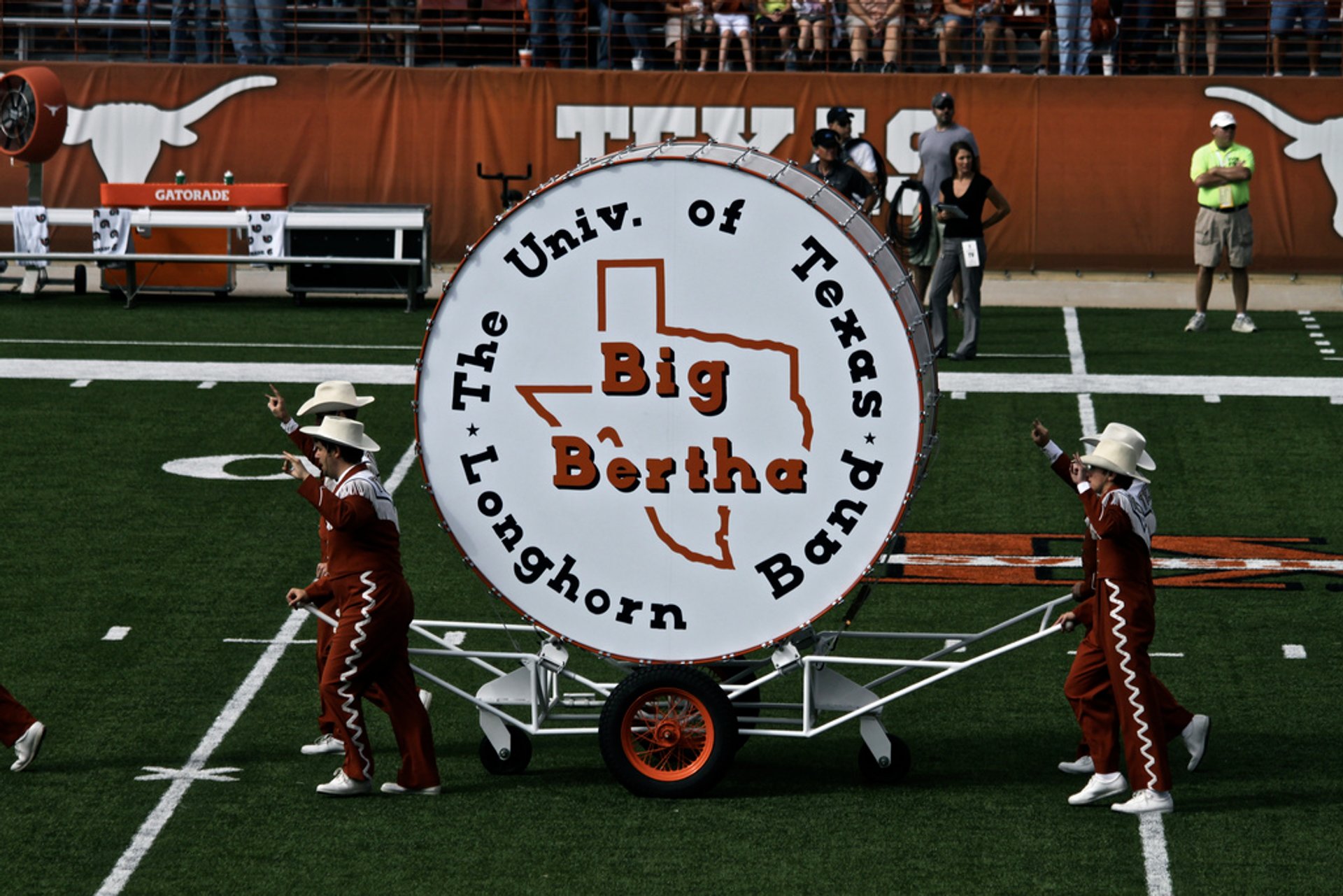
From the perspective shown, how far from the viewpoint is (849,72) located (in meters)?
26.9

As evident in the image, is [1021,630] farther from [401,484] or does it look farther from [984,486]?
[401,484]

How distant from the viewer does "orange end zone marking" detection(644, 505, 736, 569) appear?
26.9 feet

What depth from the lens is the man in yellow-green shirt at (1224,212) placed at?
20859 millimetres

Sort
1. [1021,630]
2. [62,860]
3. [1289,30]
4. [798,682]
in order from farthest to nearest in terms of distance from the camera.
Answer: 1. [1289,30]
2. [1021,630]
3. [798,682]
4. [62,860]

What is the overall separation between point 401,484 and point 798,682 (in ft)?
17.6

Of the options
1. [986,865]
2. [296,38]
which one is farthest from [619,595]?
[296,38]

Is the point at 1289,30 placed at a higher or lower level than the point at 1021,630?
higher

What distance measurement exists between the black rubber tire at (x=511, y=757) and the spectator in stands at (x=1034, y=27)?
19518mm

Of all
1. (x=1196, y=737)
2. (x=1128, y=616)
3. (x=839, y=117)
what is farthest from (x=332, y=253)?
(x=1128, y=616)

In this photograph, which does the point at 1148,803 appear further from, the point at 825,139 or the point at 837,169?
the point at 837,169

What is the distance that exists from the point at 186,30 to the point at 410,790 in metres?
22.1

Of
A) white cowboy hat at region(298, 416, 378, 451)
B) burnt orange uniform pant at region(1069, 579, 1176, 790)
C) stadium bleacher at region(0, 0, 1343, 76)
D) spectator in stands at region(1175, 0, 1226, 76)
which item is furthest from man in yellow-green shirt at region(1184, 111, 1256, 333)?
white cowboy hat at region(298, 416, 378, 451)

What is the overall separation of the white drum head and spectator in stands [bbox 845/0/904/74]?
19.6 metres

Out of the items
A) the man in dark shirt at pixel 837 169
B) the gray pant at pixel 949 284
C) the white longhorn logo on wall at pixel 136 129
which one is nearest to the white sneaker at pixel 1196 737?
the man in dark shirt at pixel 837 169
